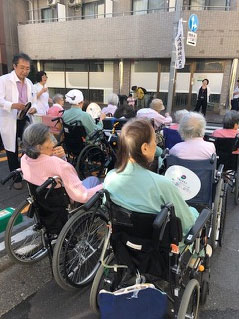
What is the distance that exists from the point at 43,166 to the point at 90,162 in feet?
6.75

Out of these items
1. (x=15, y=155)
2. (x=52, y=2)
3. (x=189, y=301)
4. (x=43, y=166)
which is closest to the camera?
(x=189, y=301)

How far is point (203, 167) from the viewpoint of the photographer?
239 cm

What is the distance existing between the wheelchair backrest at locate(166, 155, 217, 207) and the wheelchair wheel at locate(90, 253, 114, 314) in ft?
3.34

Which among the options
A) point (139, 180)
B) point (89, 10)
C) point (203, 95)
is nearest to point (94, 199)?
point (139, 180)

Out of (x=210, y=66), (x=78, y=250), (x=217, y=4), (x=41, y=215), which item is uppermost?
(x=217, y=4)

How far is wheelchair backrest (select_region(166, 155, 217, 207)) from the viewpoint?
2.39 metres

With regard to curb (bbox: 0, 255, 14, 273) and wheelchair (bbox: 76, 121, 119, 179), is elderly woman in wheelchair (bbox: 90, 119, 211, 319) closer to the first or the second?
curb (bbox: 0, 255, 14, 273)

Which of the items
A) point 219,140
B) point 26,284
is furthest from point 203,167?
point 26,284

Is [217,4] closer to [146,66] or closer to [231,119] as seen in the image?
[146,66]

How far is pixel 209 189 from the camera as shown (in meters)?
2.44

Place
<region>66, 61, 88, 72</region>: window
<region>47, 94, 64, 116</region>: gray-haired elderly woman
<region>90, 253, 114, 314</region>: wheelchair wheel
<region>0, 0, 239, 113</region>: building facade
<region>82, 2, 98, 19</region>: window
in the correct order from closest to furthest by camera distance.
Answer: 1. <region>90, 253, 114, 314</region>: wheelchair wheel
2. <region>47, 94, 64, 116</region>: gray-haired elderly woman
3. <region>0, 0, 239, 113</region>: building facade
4. <region>82, 2, 98, 19</region>: window
5. <region>66, 61, 88, 72</region>: window

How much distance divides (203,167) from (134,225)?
1.18 metres

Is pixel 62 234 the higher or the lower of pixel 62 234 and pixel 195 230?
the lower

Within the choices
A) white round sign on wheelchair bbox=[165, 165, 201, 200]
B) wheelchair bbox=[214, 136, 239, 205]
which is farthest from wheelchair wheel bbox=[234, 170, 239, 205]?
white round sign on wheelchair bbox=[165, 165, 201, 200]
